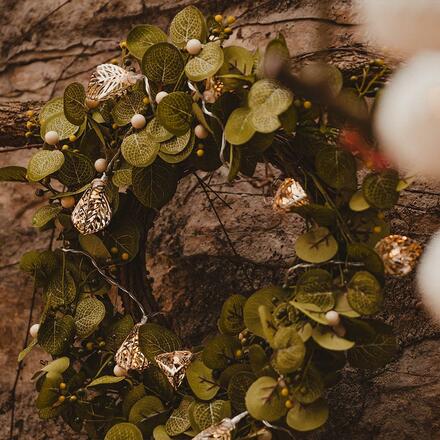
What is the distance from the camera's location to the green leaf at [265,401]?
81cm

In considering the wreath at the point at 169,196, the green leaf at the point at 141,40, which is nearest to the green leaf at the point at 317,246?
the wreath at the point at 169,196

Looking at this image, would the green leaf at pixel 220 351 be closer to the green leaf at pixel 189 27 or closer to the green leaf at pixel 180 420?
the green leaf at pixel 180 420

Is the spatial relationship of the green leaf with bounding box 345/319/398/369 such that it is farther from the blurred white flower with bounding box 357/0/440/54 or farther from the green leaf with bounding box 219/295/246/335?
the blurred white flower with bounding box 357/0/440/54

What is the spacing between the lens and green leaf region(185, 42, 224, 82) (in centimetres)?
84

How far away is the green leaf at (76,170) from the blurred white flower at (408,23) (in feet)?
1.38

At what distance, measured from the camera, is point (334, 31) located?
1178mm

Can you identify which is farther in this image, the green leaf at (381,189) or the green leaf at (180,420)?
the green leaf at (180,420)

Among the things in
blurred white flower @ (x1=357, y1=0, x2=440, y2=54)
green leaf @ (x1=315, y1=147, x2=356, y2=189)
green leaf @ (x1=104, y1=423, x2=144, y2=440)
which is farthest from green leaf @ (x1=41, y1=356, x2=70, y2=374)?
blurred white flower @ (x1=357, y1=0, x2=440, y2=54)

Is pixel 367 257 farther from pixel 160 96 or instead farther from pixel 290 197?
pixel 160 96

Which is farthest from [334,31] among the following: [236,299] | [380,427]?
[380,427]

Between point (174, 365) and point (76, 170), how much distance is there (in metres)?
0.28

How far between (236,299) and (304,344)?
0.12 m

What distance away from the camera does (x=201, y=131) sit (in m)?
0.87

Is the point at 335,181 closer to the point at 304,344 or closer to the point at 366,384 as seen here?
the point at 304,344
